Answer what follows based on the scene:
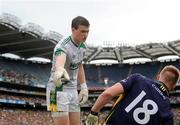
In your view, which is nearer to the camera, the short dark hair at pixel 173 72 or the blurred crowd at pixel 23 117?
the short dark hair at pixel 173 72

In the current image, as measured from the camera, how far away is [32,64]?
60938 mm

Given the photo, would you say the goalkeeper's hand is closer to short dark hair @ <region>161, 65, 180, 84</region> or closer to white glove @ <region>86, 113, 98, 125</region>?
white glove @ <region>86, 113, 98, 125</region>

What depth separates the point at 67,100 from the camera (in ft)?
22.2

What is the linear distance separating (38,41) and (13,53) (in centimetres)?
696

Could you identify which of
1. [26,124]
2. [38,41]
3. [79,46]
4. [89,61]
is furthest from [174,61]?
[79,46]

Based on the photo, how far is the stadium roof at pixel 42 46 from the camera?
48.0m

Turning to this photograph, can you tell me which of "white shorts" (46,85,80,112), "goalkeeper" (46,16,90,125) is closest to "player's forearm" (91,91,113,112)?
"goalkeeper" (46,16,90,125)

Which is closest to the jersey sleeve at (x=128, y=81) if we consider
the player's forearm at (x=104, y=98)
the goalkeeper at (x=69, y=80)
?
the player's forearm at (x=104, y=98)

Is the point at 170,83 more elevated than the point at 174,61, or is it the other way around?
the point at 174,61

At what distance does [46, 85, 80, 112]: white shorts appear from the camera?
6668 millimetres

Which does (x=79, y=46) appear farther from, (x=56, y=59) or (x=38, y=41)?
(x=38, y=41)

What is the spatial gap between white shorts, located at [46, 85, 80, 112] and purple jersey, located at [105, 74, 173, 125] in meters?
1.68

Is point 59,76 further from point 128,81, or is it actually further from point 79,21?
point 128,81

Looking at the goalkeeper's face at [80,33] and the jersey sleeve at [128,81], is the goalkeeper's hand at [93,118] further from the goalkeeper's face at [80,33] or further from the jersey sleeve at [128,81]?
the goalkeeper's face at [80,33]
